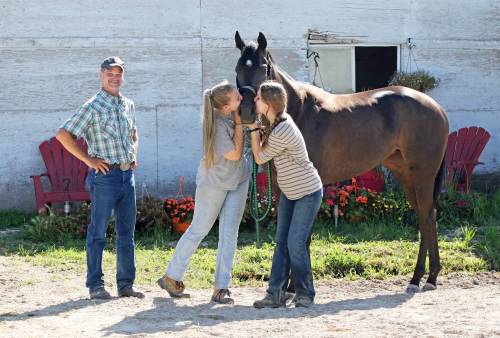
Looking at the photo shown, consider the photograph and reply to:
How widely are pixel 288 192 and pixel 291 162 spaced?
0.24 meters

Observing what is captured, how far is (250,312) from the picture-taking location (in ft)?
19.9

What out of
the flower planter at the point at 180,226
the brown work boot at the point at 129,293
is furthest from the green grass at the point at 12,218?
the brown work boot at the point at 129,293

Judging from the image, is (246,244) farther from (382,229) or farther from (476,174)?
(476,174)

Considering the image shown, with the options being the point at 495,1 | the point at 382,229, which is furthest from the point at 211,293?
the point at 495,1

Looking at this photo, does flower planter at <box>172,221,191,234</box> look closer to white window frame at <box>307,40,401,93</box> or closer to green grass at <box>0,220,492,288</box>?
green grass at <box>0,220,492,288</box>

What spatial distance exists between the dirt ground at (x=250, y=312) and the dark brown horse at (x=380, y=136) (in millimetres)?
561

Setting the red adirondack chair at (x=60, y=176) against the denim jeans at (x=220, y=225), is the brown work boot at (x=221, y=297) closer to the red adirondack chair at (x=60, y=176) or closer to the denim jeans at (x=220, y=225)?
the denim jeans at (x=220, y=225)

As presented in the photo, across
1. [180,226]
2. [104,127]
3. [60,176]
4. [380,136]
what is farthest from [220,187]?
[60,176]

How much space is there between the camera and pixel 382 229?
30.5ft

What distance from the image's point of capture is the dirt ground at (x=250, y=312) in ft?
17.8

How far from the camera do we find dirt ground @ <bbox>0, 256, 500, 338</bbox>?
5.43m

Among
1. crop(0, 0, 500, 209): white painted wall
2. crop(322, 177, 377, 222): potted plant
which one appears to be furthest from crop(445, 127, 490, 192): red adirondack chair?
crop(322, 177, 377, 222): potted plant

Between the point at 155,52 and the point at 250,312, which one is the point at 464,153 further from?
the point at 250,312

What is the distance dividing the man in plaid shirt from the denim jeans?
0.50 metres
